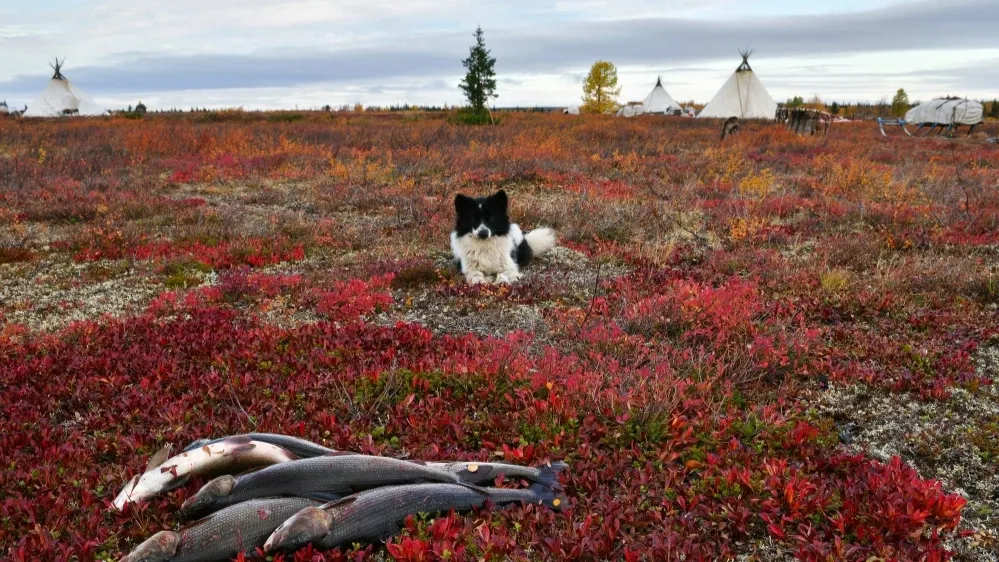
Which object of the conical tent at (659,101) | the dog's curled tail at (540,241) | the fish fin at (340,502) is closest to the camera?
the fish fin at (340,502)

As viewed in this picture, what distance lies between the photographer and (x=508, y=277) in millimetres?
8906

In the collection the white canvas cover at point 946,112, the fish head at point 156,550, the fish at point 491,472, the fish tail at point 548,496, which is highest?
the white canvas cover at point 946,112

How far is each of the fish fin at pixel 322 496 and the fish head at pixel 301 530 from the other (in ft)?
0.78

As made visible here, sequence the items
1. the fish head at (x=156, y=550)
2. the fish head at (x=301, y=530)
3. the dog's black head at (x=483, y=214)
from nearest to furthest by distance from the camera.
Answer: the fish head at (x=156, y=550), the fish head at (x=301, y=530), the dog's black head at (x=483, y=214)

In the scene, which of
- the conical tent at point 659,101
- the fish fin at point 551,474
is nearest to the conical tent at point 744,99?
the conical tent at point 659,101

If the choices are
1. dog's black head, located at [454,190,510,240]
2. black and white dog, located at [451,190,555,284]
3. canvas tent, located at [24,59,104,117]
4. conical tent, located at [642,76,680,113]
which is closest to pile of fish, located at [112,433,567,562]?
black and white dog, located at [451,190,555,284]

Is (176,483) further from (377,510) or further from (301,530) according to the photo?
(377,510)

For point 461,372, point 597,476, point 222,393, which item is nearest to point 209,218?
point 222,393

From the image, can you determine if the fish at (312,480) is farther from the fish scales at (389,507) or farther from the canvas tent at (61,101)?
the canvas tent at (61,101)

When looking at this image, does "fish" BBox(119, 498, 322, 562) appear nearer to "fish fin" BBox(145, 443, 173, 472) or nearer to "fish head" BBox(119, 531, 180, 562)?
"fish head" BBox(119, 531, 180, 562)

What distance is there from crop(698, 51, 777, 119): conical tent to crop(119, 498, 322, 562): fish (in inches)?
2012

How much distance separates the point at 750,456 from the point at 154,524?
369 centimetres

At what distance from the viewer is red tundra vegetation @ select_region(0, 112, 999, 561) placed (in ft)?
11.6

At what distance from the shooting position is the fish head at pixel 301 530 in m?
3.01
